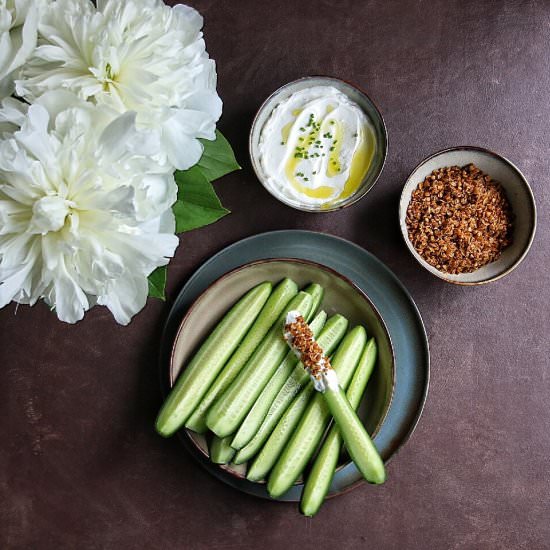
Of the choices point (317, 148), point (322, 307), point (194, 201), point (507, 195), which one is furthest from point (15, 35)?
point (507, 195)

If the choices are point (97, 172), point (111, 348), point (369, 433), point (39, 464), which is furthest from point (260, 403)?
point (97, 172)

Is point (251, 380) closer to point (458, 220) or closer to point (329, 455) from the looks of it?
point (329, 455)

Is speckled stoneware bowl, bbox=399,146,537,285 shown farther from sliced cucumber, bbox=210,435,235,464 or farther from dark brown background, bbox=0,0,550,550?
sliced cucumber, bbox=210,435,235,464

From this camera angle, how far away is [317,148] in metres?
1.40

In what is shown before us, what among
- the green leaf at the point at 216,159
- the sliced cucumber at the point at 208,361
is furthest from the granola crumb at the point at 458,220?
the green leaf at the point at 216,159

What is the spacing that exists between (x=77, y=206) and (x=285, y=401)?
78 cm

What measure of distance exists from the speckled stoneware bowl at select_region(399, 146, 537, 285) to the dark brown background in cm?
8

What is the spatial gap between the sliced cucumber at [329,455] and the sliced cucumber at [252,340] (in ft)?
0.63

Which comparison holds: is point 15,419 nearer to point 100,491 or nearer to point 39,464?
point 39,464

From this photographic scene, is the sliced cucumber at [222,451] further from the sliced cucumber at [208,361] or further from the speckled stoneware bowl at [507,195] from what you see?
the speckled stoneware bowl at [507,195]

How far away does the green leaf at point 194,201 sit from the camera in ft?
3.10

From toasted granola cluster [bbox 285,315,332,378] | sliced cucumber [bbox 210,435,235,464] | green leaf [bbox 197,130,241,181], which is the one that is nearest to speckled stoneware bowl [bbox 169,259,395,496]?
sliced cucumber [bbox 210,435,235,464]

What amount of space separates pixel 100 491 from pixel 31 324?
0.38 m

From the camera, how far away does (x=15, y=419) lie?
1.47 m
